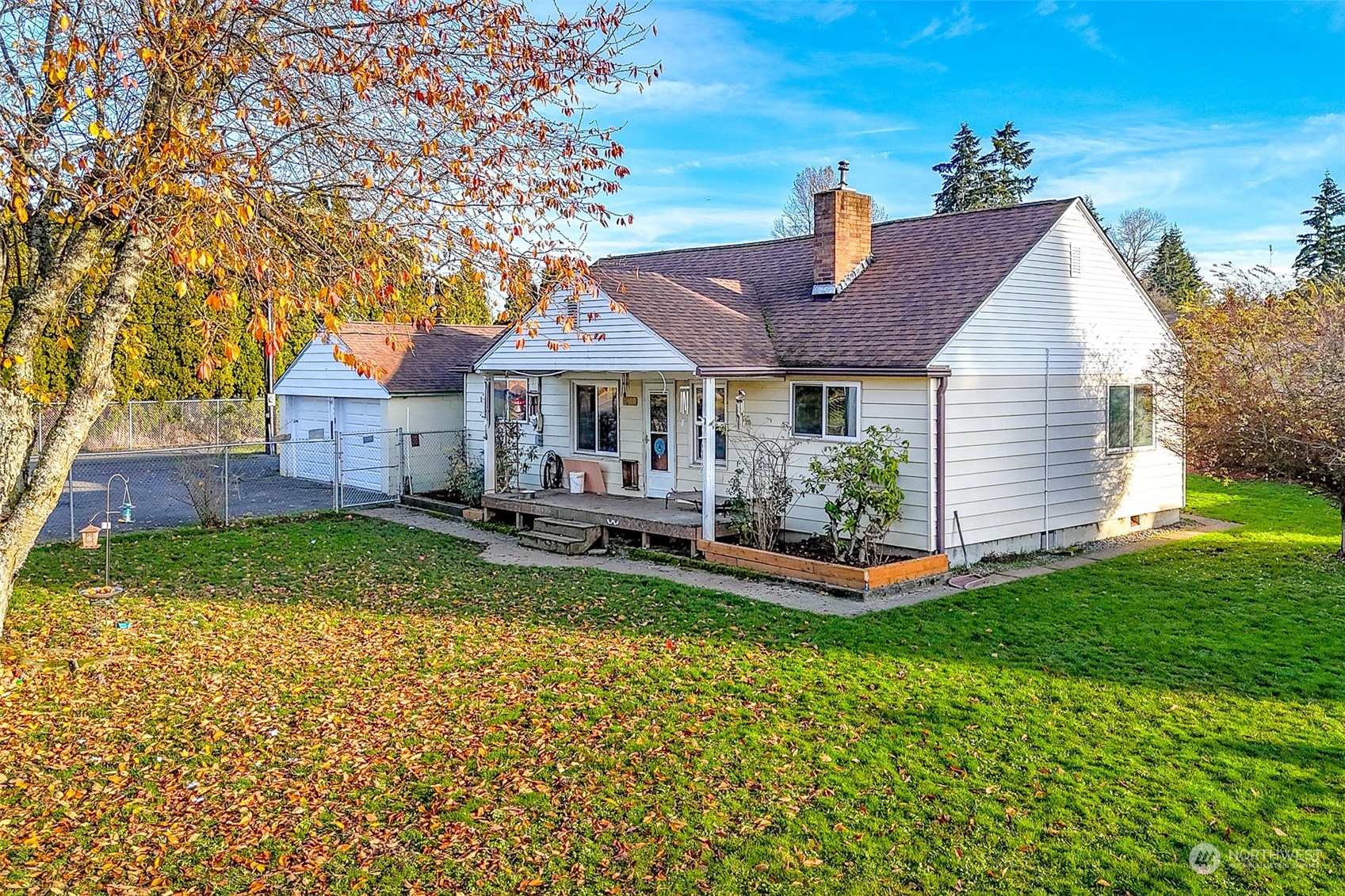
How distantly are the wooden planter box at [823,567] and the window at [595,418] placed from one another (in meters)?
4.13

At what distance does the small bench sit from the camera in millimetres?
14227

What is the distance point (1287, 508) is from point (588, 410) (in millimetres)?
14291

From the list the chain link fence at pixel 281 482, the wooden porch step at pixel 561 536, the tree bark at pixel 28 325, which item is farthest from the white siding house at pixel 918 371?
the tree bark at pixel 28 325

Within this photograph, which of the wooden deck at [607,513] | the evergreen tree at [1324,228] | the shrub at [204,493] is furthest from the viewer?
the evergreen tree at [1324,228]

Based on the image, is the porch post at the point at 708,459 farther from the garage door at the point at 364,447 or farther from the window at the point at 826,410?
the garage door at the point at 364,447

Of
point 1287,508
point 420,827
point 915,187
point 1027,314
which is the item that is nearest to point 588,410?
point 1027,314

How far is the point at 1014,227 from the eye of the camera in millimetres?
14359

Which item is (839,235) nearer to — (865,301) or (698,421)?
(865,301)

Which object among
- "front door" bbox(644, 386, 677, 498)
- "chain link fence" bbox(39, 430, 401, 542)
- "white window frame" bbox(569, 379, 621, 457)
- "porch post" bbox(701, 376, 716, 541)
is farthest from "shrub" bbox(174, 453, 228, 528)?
"porch post" bbox(701, 376, 716, 541)

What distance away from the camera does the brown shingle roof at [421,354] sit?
2022cm

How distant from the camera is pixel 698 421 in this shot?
15141 mm

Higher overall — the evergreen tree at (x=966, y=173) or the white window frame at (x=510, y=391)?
the evergreen tree at (x=966, y=173)

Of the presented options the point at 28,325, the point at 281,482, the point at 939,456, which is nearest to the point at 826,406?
the point at 939,456

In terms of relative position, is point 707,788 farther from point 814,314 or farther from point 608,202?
point 814,314
